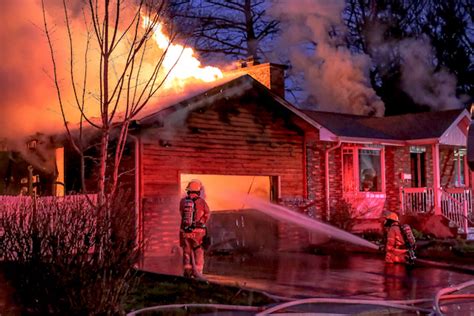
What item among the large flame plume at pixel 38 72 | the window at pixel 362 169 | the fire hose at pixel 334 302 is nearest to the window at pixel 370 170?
the window at pixel 362 169

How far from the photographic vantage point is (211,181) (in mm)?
20219

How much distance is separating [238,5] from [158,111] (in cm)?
1862

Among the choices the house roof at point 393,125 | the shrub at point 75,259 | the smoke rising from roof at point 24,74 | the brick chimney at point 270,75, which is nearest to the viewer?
the shrub at point 75,259

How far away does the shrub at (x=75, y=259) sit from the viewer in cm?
743

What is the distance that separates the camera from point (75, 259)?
7.52 m

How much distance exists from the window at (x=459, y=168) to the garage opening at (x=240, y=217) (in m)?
8.04

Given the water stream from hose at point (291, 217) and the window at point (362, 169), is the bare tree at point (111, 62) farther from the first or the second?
the window at point (362, 169)

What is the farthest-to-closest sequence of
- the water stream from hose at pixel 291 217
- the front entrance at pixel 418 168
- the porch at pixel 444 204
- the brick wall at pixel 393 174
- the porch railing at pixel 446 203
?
the front entrance at pixel 418 168
the brick wall at pixel 393 174
the porch railing at pixel 446 203
the porch at pixel 444 204
the water stream from hose at pixel 291 217

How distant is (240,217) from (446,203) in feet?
21.6

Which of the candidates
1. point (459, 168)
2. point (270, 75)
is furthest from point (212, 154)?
point (459, 168)

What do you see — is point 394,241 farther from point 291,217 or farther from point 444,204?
point 444,204

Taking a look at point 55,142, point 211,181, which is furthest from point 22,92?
point 211,181

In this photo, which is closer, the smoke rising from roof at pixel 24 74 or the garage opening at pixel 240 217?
the smoke rising from roof at pixel 24 74

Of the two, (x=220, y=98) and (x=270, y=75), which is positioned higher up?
(x=270, y=75)
